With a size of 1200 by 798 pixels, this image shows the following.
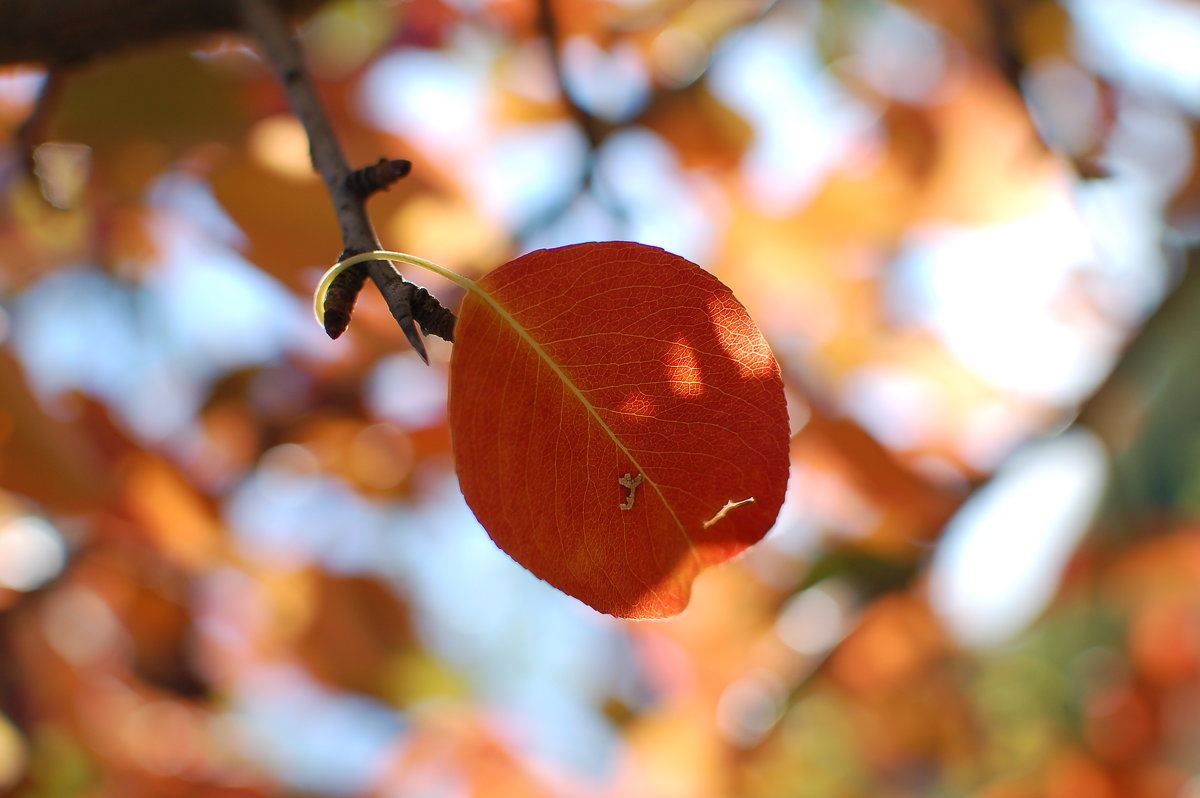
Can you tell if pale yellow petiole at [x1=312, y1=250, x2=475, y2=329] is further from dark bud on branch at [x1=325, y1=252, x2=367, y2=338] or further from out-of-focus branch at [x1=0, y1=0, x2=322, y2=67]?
out-of-focus branch at [x1=0, y1=0, x2=322, y2=67]

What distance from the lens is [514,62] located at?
3.06ft

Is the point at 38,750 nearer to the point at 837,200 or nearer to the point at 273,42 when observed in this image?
the point at 273,42

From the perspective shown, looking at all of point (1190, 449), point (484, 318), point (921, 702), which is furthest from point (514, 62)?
point (1190, 449)

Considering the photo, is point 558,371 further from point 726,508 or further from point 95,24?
point 95,24

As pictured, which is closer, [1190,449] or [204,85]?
[204,85]

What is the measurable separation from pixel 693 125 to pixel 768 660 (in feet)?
2.30

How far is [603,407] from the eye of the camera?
0.22 meters

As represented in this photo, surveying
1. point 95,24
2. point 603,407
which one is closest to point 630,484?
point 603,407

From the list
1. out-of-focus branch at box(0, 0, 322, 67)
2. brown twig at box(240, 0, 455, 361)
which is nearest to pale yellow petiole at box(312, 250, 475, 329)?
brown twig at box(240, 0, 455, 361)

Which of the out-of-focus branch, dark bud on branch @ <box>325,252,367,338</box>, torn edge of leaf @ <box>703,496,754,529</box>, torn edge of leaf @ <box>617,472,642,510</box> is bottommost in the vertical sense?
torn edge of leaf @ <box>703,496,754,529</box>

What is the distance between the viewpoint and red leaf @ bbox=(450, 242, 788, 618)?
215mm

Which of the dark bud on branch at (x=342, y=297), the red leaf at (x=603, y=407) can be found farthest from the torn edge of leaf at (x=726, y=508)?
the dark bud on branch at (x=342, y=297)

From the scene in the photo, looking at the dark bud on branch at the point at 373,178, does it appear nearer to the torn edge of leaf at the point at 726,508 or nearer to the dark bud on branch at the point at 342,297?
the dark bud on branch at the point at 342,297

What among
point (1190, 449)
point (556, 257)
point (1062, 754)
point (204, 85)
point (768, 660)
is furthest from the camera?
point (1190, 449)
